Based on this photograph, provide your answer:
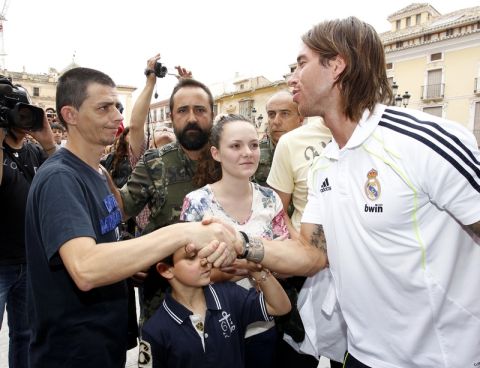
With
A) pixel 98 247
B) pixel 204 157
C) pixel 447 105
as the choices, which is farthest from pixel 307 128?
pixel 447 105

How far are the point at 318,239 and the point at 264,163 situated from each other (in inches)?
55.4

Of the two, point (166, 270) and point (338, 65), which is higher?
point (338, 65)

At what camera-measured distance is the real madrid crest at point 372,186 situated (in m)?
1.42

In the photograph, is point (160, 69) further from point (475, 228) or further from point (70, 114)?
point (475, 228)

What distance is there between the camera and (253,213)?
7.31 ft

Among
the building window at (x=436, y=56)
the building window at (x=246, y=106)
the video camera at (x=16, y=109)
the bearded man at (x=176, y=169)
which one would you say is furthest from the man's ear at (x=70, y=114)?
the building window at (x=246, y=106)

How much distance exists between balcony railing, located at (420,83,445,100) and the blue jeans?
30.9 meters

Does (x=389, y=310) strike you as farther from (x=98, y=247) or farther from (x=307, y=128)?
(x=307, y=128)

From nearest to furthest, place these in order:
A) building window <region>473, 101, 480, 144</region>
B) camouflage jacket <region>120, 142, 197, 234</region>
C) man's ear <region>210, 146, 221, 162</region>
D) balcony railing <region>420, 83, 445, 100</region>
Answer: man's ear <region>210, 146, 221, 162</region> → camouflage jacket <region>120, 142, 197, 234</region> → building window <region>473, 101, 480, 144</region> → balcony railing <region>420, 83, 445, 100</region>

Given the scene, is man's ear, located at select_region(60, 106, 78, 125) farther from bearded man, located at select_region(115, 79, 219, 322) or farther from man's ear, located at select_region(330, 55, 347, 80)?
man's ear, located at select_region(330, 55, 347, 80)

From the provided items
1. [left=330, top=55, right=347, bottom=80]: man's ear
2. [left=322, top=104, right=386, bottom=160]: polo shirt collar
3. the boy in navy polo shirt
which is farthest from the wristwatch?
[left=330, top=55, right=347, bottom=80]: man's ear

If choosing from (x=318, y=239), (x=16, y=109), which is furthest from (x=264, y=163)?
(x=16, y=109)

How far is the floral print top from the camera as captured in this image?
2141mm

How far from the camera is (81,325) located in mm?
1645
